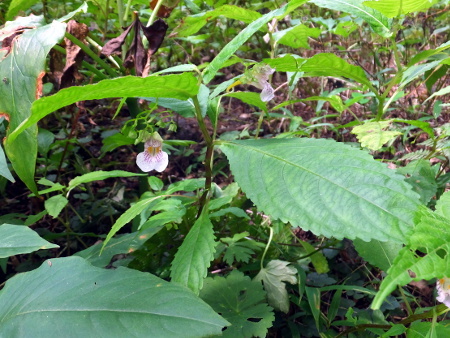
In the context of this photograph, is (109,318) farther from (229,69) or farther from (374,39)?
(229,69)

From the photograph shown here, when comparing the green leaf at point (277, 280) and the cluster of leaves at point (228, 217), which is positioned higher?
the cluster of leaves at point (228, 217)

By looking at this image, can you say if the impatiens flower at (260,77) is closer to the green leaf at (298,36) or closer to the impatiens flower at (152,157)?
the impatiens flower at (152,157)

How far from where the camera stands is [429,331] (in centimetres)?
74

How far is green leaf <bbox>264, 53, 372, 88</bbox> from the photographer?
0.99m

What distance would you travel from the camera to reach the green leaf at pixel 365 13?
1.16m

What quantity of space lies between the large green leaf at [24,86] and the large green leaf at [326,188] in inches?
20.6

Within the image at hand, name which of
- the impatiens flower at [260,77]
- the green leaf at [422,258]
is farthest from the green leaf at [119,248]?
the green leaf at [422,258]

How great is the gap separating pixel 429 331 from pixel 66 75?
1314 mm

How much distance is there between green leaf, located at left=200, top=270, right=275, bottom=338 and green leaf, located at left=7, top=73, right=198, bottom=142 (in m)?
0.55

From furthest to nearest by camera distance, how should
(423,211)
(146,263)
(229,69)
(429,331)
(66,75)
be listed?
(229,69), (66,75), (146,263), (429,331), (423,211)

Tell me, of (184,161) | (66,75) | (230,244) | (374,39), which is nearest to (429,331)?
(230,244)

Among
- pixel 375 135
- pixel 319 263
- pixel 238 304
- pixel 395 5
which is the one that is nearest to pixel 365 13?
pixel 395 5

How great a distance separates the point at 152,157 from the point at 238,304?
49 centimetres

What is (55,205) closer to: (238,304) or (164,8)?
(238,304)
